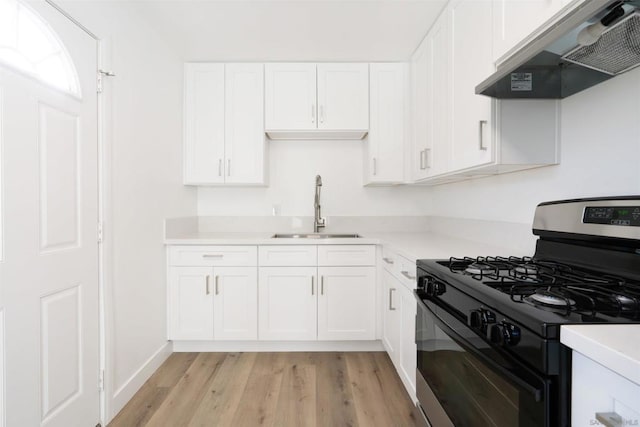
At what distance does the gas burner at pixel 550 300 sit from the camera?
0.73 metres

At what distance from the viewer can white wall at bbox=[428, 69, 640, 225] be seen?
112cm

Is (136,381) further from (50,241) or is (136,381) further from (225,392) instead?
(50,241)

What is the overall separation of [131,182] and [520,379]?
208 centimetres

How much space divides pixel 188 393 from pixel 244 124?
201 centimetres

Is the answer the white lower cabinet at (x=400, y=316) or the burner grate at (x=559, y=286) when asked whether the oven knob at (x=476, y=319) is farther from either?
the white lower cabinet at (x=400, y=316)

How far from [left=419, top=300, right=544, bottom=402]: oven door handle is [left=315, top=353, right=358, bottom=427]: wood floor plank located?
95cm

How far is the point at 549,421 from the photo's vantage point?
65 centimetres

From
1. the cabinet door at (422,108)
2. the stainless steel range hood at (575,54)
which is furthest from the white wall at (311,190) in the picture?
the stainless steel range hood at (575,54)

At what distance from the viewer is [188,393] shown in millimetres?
1958

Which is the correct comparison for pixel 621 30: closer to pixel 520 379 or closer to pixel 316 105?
pixel 520 379

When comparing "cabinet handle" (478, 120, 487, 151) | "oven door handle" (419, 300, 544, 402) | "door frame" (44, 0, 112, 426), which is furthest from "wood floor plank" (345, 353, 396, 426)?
"cabinet handle" (478, 120, 487, 151)

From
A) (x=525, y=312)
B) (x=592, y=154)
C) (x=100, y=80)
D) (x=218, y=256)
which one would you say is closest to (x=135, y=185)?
(x=100, y=80)

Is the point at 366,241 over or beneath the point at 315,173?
beneath

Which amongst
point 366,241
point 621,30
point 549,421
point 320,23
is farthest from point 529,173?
point 320,23
